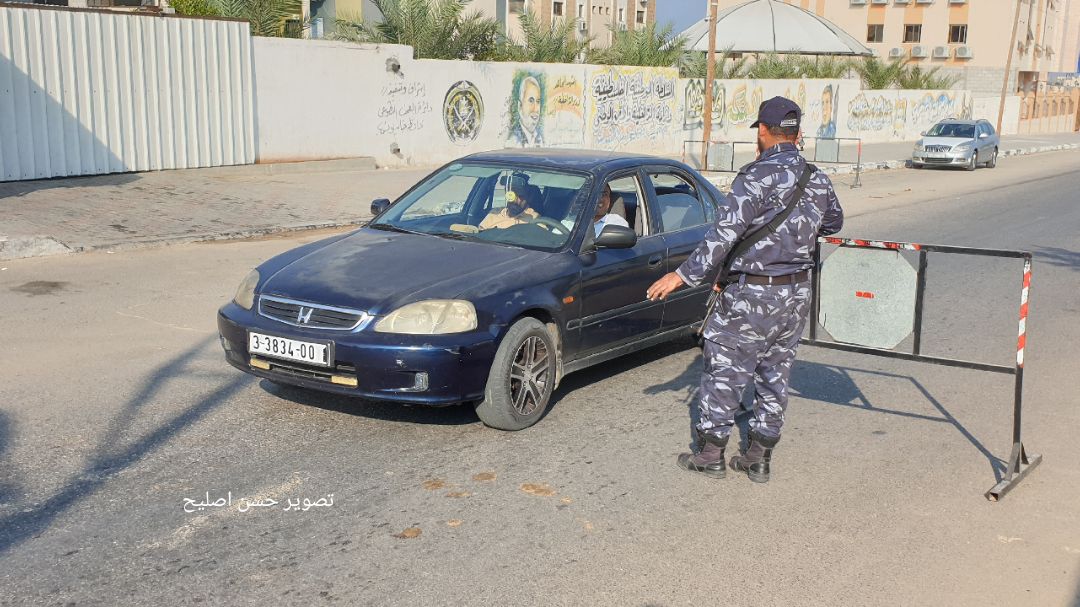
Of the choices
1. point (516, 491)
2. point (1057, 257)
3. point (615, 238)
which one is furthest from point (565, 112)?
point (516, 491)

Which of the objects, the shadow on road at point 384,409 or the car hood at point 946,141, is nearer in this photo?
the shadow on road at point 384,409

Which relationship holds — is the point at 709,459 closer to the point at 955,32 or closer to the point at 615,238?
the point at 615,238

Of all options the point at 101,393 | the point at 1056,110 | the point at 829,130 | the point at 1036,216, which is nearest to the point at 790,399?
the point at 101,393

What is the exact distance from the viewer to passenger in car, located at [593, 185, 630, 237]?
21.2 feet

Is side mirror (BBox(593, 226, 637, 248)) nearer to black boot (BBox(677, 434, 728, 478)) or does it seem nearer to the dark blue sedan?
the dark blue sedan

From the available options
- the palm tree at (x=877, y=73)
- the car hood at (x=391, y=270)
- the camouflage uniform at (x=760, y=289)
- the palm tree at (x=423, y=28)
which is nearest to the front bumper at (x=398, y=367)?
the car hood at (x=391, y=270)

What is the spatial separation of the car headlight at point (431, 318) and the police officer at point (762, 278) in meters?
1.07

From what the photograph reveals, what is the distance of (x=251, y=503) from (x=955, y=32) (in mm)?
76836

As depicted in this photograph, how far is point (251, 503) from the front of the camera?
4707 mm

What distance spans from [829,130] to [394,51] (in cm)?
2464

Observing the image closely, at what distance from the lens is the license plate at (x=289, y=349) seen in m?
5.44

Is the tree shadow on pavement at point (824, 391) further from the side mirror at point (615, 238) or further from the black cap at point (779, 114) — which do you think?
the black cap at point (779, 114)

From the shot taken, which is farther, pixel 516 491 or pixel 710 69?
pixel 710 69

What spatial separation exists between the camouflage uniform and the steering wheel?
1.56 meters
